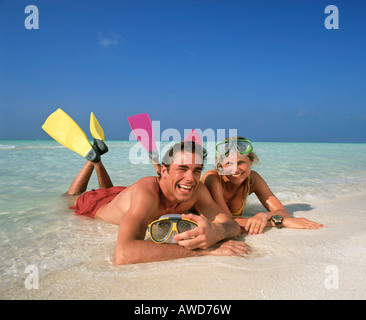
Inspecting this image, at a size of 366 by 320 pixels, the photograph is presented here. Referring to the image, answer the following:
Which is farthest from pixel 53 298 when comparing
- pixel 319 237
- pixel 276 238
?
pixel 319 237

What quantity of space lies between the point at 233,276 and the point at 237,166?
79.0 inches

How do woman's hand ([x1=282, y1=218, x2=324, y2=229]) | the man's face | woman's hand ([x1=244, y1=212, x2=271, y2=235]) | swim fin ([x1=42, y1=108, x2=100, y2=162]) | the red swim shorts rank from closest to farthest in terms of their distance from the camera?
the man's face, woman's hand ([x1=244, y1=212, x2=271, y2=235]), woman's hand ([x1=282, y1=218, x2=324, y2=229]), the red swim shorts, swim fin ([x1=42, y1=108, x2=100, y2=162])

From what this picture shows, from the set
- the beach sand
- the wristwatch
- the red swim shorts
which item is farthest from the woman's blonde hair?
the red swim shorts

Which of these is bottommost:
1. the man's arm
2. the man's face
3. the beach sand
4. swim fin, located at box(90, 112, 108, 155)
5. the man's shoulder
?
the beach sand

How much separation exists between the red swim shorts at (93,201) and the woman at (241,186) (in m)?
1.86

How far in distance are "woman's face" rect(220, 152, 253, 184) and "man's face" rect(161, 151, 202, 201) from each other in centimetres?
116

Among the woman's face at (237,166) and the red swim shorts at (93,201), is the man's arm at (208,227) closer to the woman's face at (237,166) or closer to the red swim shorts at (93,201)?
the woman's face at (237,166)

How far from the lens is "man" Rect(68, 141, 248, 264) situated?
2637mm

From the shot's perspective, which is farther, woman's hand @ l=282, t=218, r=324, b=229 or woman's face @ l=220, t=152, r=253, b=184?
woman's face @ l=220, t=152, r=253, b=184

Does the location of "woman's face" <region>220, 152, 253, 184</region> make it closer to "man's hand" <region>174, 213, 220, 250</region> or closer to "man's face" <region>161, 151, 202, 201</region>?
"man's face" <region>161, 151, 202, 201</region>

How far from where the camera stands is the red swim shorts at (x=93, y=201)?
4691mm

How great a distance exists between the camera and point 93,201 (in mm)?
4805

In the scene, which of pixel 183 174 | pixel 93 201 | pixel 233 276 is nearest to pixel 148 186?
pixel 183 174
